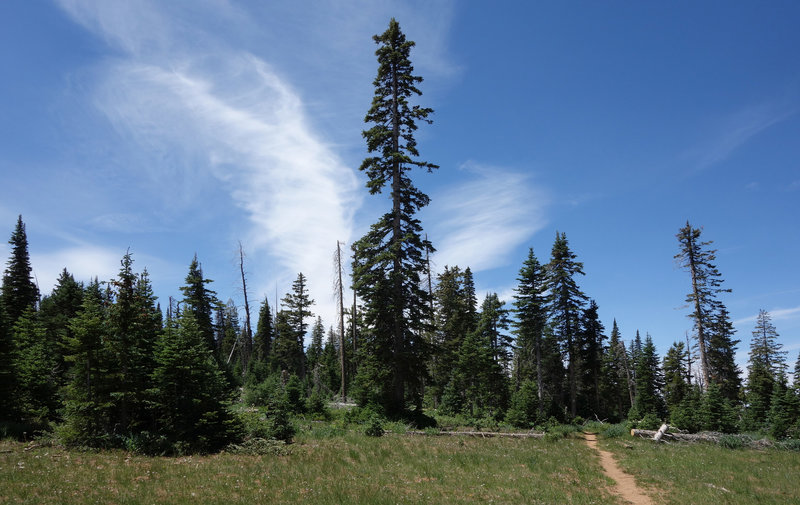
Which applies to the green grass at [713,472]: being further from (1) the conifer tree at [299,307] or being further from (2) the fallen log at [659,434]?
(1) the conifer tree at [299,307]

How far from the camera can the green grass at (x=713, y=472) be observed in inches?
512

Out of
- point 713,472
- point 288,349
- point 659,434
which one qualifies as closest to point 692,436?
point 659,434

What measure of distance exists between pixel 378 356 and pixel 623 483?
1405cm

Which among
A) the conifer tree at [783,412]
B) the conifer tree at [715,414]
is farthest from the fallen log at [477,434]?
the conifer tree at [715,414]

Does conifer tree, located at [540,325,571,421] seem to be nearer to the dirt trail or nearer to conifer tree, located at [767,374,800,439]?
conifer tree, located at [767,374,800,439]

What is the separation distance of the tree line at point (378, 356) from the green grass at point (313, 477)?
88.5 inches

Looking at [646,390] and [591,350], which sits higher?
[591,350]

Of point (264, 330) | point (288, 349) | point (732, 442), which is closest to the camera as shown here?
point (732, 442)

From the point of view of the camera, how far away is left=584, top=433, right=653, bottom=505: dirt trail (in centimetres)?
1297

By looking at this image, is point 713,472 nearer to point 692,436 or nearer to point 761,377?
point 692,436

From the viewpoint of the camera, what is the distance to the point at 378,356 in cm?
2452

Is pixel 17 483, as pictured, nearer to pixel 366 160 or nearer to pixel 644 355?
pixel 366 160

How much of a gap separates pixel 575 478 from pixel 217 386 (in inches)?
584

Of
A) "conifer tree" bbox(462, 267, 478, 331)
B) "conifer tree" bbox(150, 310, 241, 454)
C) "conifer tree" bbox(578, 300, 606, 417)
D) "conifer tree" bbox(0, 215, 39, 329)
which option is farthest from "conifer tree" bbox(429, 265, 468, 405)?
"conifer tree" bbox(0, 215, 39, 329)
